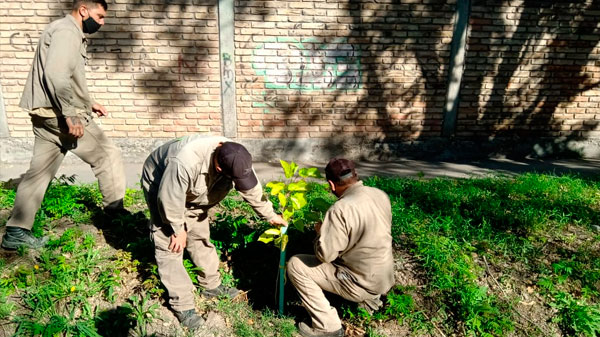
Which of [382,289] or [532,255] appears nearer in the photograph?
[382,289]

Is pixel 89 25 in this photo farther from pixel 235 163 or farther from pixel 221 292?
pixel 221 292

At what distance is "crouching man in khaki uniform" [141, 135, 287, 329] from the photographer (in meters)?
2.79

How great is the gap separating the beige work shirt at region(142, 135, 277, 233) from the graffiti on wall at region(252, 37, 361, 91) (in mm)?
3988

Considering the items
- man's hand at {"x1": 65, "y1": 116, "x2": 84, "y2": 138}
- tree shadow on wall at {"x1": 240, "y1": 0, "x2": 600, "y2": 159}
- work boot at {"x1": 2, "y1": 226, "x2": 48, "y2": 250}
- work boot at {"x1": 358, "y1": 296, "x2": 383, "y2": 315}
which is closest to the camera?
work boot at {"x1": 358, "y1": 296, "x2": 383, "y2": 315}

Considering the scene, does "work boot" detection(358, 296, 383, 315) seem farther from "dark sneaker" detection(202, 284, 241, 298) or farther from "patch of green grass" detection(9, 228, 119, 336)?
"patch of green grass" detection(9, 228, 119, 336)

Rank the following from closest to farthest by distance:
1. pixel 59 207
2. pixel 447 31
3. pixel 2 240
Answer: pixel 2 240
pixel 59 207
pixel 447 31

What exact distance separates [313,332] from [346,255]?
2.30 ft

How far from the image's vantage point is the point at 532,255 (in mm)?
3893

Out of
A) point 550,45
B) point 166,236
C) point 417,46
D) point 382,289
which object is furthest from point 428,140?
point 166,236

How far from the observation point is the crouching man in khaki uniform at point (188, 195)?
2.79 m

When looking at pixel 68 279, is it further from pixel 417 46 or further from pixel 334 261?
pixel 417 46

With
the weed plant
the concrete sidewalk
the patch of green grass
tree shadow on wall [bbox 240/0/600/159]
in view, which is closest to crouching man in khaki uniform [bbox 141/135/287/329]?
the weed plant

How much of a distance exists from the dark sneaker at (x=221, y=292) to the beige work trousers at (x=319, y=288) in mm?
777

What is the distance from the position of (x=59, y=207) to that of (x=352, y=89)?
467cm
